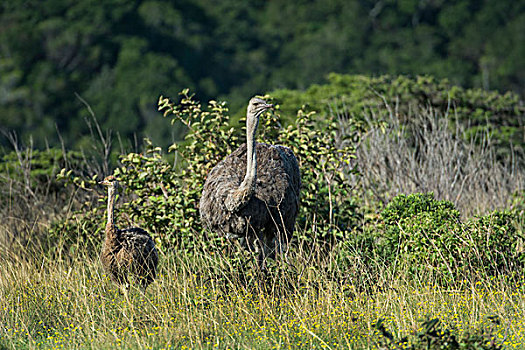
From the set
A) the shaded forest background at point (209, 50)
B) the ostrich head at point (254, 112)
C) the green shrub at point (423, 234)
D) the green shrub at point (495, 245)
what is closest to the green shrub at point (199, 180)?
the green shrub at point (423, 234)

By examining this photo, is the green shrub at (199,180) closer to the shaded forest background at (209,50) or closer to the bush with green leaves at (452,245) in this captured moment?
the bush with green leaves at (452,245)

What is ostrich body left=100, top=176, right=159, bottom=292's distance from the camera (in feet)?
22.9

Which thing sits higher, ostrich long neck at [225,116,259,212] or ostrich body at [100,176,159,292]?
ostrich long neck at [225,116,259,212]

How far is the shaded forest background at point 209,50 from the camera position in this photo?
2467 cm

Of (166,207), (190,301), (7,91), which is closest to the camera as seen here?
(190,301)

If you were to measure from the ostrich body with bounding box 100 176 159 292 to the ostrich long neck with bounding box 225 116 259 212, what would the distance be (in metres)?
0.92

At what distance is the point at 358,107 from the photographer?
13320 millimetres

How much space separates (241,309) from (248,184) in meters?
1.14

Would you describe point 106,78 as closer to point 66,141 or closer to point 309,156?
point 66,141

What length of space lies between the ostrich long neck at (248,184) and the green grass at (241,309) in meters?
0.61

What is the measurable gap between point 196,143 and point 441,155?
3.86m

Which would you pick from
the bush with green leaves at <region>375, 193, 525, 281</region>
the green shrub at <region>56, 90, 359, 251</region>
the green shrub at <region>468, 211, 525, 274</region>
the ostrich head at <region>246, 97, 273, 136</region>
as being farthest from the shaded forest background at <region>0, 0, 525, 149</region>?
the green shrub at <region>468, 211, 525, 274</region>

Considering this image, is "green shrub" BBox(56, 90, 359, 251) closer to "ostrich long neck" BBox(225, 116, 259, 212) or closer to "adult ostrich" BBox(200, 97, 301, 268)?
"adult ostrich" BBox(200, 97, 301, 268)

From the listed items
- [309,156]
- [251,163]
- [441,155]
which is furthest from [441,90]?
[251,163]
